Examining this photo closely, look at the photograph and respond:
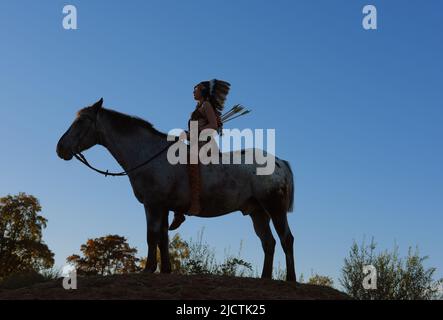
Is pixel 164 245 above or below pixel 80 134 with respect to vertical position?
below

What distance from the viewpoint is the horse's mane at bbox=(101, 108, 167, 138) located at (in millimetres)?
10492

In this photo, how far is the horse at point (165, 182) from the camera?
32.4ft

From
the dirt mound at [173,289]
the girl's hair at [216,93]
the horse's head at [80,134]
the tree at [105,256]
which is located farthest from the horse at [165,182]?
the tree at [105,256]

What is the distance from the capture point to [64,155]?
1024 cm

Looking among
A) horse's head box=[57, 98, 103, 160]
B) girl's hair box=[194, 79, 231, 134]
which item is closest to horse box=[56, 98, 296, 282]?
horse's head box=[57, 98, 103, 160]

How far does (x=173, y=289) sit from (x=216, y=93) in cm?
414

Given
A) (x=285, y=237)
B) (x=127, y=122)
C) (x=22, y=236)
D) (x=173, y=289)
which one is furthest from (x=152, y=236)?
(x=22, y=236)

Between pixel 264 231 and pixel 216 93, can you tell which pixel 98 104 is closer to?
pixel 216 93

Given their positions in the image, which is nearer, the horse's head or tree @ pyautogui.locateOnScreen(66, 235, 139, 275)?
the horse's head

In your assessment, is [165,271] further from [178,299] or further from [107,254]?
[107,254]

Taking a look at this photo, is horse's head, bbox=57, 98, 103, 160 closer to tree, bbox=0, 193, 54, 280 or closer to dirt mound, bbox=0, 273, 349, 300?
dirt mound, bbox=0, 273, 349, 300

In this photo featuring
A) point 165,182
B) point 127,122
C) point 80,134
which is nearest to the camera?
point 165,182

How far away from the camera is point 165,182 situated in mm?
9898
